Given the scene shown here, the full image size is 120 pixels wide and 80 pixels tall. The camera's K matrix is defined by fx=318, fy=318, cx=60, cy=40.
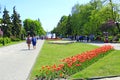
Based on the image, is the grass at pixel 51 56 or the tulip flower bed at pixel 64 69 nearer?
the tulip flower bed at pixel 64 69

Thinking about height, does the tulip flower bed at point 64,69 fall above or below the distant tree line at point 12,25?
below

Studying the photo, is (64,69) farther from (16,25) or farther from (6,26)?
(16,25)

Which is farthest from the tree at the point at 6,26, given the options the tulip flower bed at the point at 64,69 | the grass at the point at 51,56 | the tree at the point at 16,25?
the tulip flower bed at the point at 64,69

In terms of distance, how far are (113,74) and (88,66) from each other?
8.26 ft

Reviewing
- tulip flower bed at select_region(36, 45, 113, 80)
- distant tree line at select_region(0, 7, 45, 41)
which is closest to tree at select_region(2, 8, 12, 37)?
distant tree line at select_region(0, 7, 45, 41)

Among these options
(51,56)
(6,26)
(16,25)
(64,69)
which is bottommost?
(51,56)

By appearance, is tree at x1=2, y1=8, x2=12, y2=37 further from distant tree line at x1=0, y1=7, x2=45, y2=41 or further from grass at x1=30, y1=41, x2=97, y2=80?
grass at x1=30, y1=41, x2=97, y2=80

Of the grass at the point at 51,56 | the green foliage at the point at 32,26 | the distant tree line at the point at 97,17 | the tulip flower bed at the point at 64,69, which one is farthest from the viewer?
the green foliage at the point at 32,26

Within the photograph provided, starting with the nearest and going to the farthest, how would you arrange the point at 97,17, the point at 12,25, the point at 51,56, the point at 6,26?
the point at 51,56 → the point at 97,17 → the point at 6,26 → the point at 12,25

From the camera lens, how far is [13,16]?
109875 millimetres

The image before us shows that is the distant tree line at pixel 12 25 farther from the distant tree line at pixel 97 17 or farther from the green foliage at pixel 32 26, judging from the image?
the green foliage at pixel 32 26

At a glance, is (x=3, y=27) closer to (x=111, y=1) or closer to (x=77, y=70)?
(x=111, y=1)

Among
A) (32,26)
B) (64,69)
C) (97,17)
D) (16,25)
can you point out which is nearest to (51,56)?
(64,69)

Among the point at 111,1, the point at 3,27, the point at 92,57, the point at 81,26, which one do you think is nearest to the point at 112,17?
the point at 111,1
